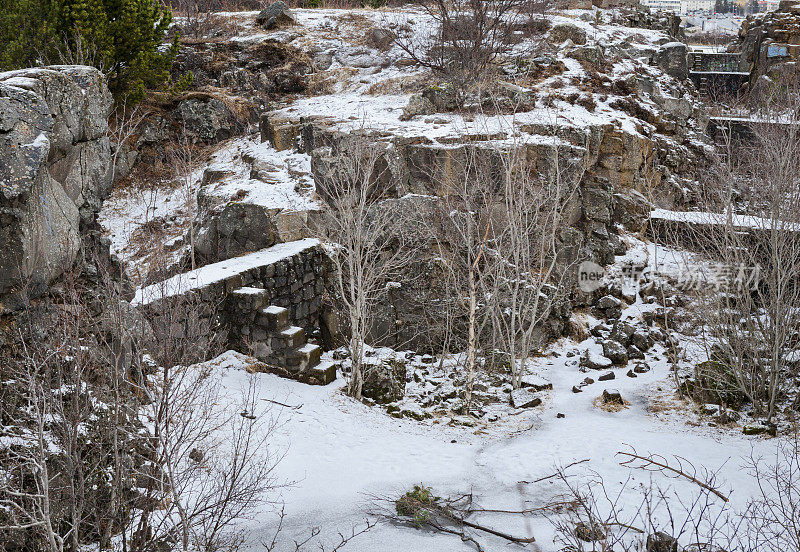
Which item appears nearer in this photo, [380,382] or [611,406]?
[380,382]

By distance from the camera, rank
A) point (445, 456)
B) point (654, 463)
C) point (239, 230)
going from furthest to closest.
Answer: point (239, 230)
point (445, 456)
point (654, 463)

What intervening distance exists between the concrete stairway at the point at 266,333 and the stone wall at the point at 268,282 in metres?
0.07

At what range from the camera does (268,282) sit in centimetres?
1420

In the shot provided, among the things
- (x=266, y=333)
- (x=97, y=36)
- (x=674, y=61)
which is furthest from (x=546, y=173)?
(x=97, y=36)

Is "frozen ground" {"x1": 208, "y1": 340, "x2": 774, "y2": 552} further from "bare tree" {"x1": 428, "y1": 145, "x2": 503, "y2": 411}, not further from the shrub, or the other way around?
"bare tree" {"x1": 428, "y1": 145, "x2": 503, "y2": 411}

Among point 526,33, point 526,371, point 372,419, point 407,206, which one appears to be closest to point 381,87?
point 526,33

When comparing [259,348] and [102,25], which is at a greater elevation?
[102,25]

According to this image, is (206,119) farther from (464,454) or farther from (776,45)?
(776,45)

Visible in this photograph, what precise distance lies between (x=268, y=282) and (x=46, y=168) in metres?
6.96

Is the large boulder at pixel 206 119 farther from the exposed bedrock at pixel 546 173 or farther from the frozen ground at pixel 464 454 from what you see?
the frozen ground at pixel 464 454

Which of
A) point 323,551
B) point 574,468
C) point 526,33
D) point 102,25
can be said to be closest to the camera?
point 323,551

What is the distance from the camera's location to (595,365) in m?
16.7

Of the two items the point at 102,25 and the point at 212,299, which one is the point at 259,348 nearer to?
the point at 212,299

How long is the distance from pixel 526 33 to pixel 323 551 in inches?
926
